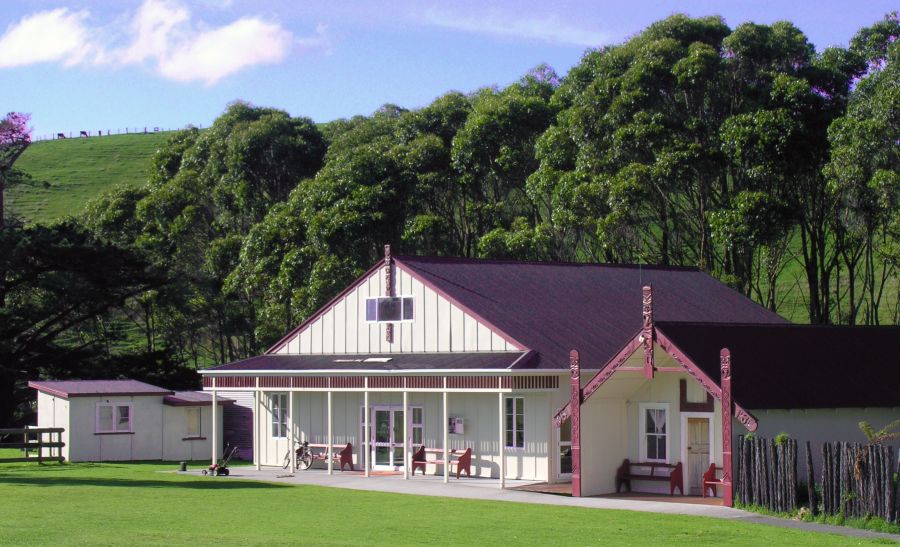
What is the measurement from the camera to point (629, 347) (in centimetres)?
2884

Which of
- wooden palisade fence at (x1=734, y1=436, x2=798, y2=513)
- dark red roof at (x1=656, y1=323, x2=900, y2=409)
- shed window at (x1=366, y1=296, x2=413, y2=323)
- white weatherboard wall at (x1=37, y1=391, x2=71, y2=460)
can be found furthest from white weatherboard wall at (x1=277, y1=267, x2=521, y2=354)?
wooden palisade fence at (x1=734, y1=436, x2=798, y2=513)

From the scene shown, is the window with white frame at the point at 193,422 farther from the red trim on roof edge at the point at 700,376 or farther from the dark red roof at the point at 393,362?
the red trim on roof edge at the point at 700,376

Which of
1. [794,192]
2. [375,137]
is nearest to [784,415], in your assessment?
[794,192]

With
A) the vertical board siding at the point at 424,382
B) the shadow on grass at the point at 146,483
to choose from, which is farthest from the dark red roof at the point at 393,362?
the shadow on grass at the point at 146,483

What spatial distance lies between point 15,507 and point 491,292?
15.5 m

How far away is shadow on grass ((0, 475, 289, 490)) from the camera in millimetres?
32219

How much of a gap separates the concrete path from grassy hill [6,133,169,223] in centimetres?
8782

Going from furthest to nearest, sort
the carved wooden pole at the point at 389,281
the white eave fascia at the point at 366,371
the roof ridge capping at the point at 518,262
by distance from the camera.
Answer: the roof ridge capping at the point at 518,262 → the carved wooden pole at the point at 389,281 → the white eave fascia at the point at 366,371

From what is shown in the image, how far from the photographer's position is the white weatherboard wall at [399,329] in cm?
3544

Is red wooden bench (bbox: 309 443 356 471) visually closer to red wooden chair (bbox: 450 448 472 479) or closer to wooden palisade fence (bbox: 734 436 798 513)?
red wooden chair (bbox: 450 448 472 479)

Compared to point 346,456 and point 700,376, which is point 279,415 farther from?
point 700,376

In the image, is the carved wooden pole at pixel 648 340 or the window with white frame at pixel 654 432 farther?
the window with white frame at pixel 654 432

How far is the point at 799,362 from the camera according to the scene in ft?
96.6

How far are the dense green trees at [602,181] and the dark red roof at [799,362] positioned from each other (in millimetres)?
12053
